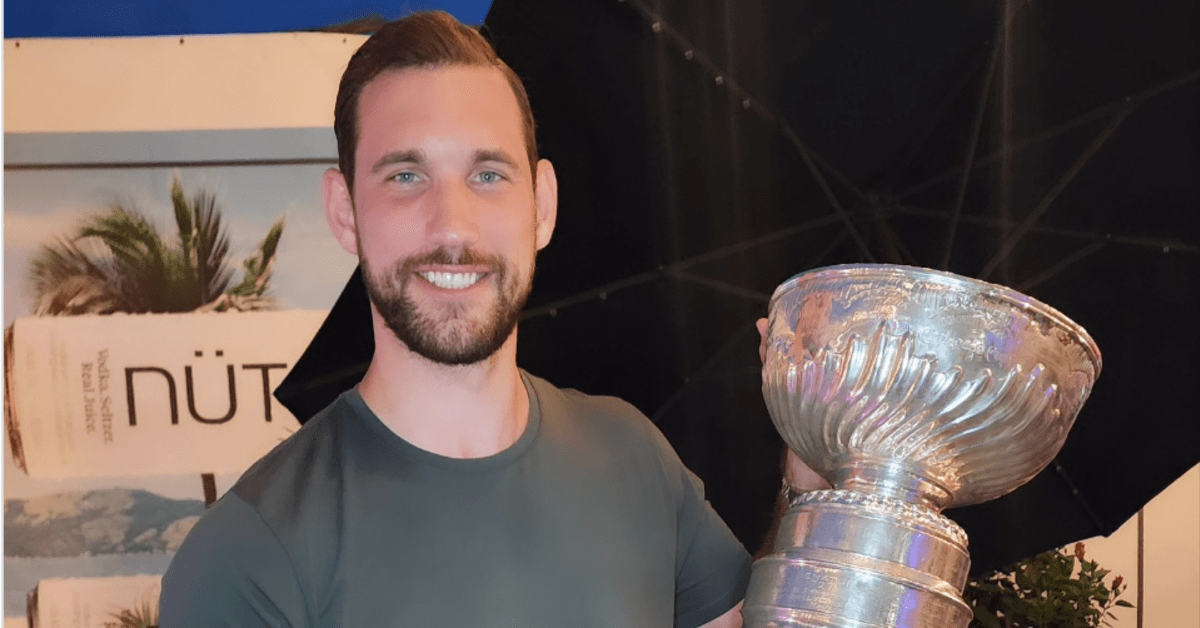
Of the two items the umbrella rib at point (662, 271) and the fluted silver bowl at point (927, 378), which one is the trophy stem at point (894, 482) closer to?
the fluted silver bowl at point (927, 378)

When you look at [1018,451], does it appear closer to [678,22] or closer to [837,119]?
[837,119]

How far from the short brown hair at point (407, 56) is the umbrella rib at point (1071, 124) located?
0.90 m

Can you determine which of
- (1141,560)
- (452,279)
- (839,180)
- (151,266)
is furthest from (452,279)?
(1141,560)

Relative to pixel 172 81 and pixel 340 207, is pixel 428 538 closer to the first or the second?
pixel 340 207

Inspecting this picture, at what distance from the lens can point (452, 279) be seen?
1.31 meters

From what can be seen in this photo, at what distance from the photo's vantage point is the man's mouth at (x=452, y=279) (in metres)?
1.31

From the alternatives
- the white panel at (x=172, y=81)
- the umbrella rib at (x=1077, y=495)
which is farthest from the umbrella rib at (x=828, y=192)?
the white panel at (x=172, y=81)

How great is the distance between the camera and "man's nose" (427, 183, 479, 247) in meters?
1.28

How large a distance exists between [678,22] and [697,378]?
0.70 metres

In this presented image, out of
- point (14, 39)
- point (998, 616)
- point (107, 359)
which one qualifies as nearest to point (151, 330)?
point (107, 359)

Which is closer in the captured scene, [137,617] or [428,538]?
[428,538]

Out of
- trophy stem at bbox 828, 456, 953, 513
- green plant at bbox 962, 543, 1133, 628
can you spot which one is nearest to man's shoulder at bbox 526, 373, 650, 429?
trophy stem at bbox 828, 456, 953, 513

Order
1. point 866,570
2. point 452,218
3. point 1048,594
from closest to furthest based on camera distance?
point 866,570 → point 452,218 → point 1048,594

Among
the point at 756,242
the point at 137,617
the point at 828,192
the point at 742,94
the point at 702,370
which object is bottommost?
the point at 137,617
